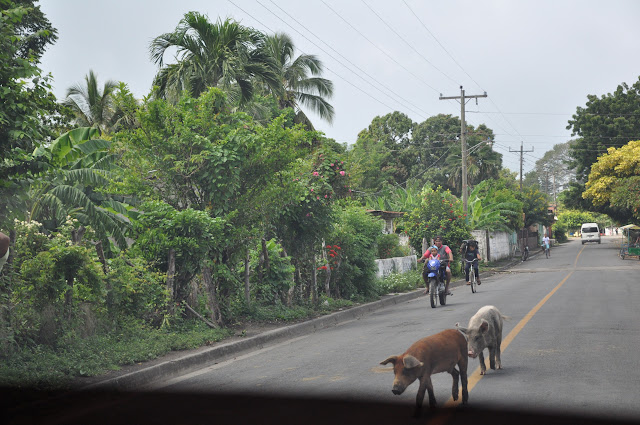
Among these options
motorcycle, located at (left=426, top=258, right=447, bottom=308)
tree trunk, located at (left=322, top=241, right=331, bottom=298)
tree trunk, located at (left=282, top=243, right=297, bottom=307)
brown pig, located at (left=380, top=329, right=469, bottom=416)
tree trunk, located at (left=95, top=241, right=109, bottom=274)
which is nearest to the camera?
brown pig, located at (left=380, top=329, right=469, bottom=416)

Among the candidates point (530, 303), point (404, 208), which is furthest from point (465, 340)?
point (404, 208)

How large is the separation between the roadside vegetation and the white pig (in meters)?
4.66

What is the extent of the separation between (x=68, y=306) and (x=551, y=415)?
23.0ft

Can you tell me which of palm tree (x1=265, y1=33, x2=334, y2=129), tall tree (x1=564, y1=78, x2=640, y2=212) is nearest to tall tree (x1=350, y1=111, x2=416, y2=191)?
tall tree (x1=564, y1=78, x2=640, y2=212)

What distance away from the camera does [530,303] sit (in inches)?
628

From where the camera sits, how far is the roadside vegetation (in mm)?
8133

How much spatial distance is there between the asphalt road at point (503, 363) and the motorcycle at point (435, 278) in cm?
213

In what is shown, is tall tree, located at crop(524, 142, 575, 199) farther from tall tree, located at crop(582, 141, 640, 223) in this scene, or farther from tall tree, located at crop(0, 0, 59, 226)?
tall tree, located at crop(0, 0, 59, 226)

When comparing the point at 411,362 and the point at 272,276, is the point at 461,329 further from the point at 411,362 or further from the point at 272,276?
the point at 272,276

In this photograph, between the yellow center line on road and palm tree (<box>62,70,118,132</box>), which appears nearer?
the yellow center line on road

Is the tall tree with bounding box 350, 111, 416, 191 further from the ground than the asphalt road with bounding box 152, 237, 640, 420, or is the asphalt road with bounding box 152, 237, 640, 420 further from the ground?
the tall tree with bounding box 350, 111, 416, 191

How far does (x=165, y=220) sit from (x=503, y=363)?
620cm

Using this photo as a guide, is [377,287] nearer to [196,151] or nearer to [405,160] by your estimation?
[196,151]

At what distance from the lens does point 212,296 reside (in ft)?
39.9
